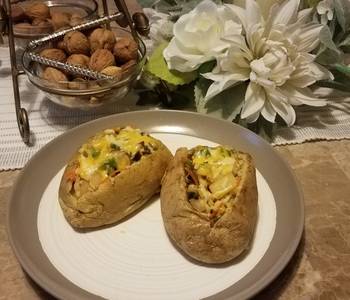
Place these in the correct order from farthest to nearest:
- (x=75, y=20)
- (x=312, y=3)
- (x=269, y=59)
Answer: (x=75, y=20) → (x=312, y=3) → (x=269, y=59)

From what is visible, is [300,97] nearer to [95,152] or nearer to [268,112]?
[268,112]

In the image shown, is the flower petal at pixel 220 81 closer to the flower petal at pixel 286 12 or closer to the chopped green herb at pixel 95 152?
the flower petal at pixel 286 12

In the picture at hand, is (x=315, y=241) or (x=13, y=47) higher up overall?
(x=13, y=47)

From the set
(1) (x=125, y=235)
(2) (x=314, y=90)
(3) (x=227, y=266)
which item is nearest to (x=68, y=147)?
(1) (x=125, y=235)

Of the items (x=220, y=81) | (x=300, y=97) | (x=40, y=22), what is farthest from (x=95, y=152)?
(x=40, y=22)

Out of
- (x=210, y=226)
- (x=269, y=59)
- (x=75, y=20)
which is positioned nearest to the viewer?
(x=210, y=226)

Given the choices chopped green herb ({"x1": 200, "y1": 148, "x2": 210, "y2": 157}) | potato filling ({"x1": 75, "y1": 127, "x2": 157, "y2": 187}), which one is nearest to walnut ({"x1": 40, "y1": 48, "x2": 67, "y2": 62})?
potato filling ({"x1": 75, "y1": 127, "x2": 157, "y2": 187})

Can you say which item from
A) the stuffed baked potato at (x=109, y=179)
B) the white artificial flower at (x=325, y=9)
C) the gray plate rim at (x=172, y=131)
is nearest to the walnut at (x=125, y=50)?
the gray plate rim at (x=172, y=131)
